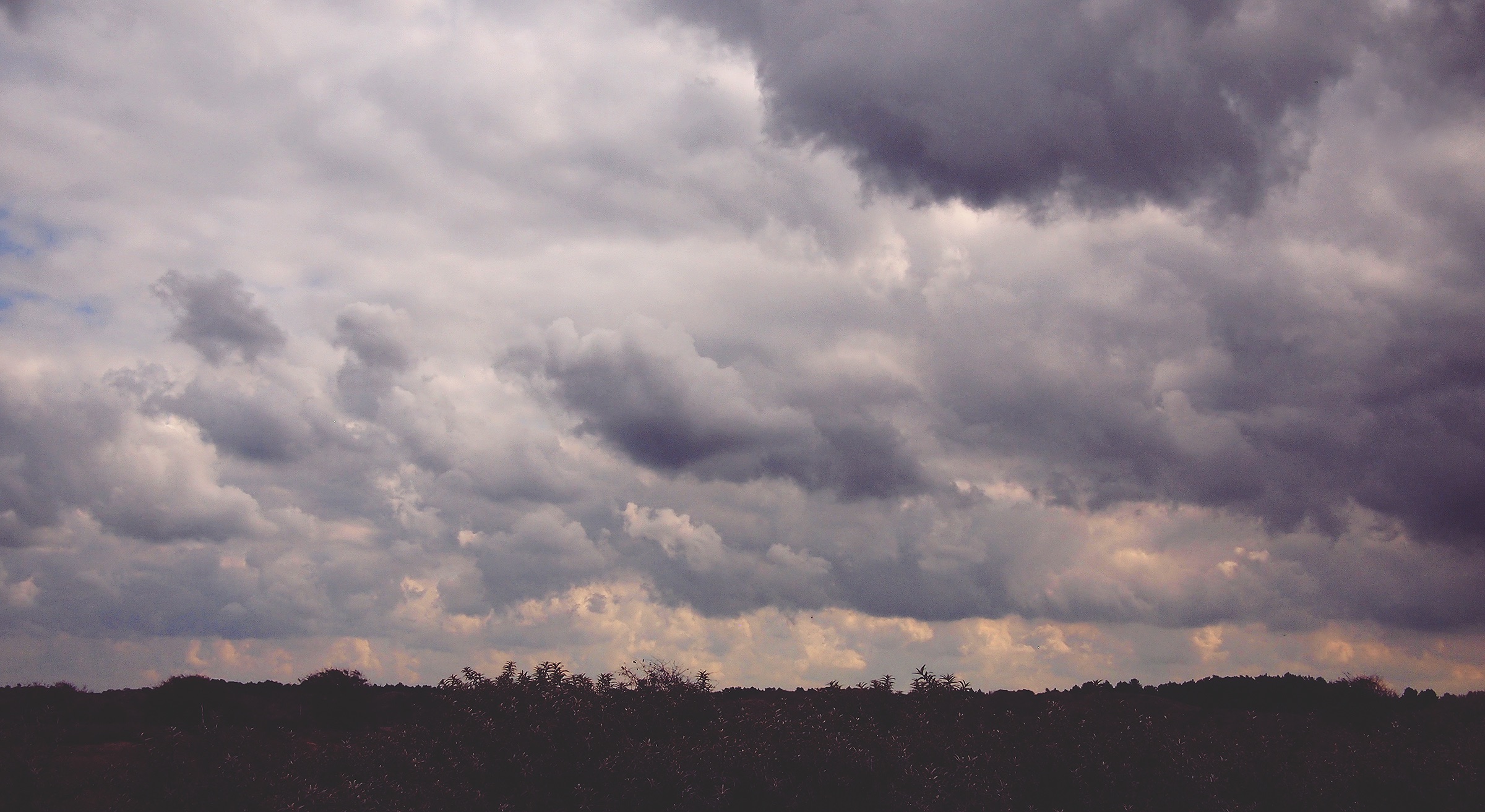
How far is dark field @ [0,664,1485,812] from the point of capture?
3147 centimetres

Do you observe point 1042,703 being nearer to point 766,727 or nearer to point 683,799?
point 766,727

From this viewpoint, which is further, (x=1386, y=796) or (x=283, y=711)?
(x=283, y=711)

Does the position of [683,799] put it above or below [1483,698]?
below

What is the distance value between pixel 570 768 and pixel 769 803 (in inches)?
276

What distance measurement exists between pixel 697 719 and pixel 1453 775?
27093 mm

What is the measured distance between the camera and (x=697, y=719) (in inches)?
1624

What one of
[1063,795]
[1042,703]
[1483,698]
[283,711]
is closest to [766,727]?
[1063,795]

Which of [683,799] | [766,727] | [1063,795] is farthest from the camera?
[766,727]

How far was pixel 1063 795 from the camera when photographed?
111ft

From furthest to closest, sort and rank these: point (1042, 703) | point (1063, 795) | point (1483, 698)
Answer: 1. point (1483, 698)
2. point (1042, 703)
3. point (1063, 795)

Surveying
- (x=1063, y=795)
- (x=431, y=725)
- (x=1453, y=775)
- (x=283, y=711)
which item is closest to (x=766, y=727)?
(x=1063, y=795)

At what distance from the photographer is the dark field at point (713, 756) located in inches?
1239

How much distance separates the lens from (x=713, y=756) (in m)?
33.8

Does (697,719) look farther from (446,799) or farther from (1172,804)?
(1172,804)
